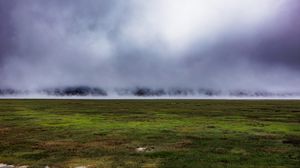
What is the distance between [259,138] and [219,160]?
14.3 metres

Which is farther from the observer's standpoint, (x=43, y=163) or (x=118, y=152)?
(x=118, y=152)

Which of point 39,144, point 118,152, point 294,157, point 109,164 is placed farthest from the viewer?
point 39,144

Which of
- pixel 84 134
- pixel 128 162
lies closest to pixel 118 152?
pixel 128 162

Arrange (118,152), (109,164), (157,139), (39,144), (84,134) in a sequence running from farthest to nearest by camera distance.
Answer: (84,134), (157,139), (39,144), (118,152), (109,164)

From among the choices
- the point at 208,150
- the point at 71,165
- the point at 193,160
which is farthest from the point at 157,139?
the point at 71,165

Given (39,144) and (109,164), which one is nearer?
(109,164)

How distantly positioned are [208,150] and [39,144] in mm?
17850

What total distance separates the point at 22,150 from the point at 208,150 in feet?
59.0

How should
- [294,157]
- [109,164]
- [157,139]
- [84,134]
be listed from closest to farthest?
[109,164] < [294,157] < [157,139] < [84,134]

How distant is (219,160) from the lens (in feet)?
84.3

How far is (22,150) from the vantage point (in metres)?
31.1

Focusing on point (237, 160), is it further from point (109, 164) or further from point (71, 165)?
point (71, 165)

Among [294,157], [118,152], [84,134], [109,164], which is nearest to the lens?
[109,164]

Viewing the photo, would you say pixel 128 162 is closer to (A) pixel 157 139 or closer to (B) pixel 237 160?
(B) pixel 237 160
